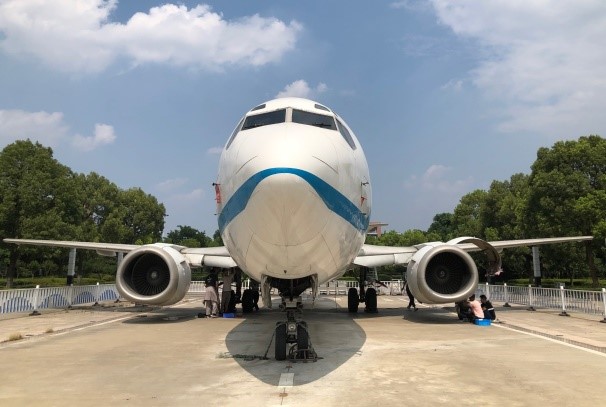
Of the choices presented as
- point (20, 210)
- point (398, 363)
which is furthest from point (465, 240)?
point (20, 210)

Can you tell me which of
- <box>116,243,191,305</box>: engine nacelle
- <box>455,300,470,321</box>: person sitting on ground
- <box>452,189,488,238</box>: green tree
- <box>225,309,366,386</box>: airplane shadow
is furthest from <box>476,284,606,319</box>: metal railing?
<box>452,189,488,238</box>: green tree

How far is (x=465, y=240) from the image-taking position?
13.4 m

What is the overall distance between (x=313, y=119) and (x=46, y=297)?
47.4 feet

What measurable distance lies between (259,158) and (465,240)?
10232 millimetres

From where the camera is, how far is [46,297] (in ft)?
52.8

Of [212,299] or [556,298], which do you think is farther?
[556,298]

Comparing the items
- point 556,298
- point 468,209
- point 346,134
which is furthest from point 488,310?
point 468,209

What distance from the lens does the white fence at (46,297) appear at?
14.7m

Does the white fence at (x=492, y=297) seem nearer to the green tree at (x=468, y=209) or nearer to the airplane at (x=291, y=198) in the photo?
the airplane at (x=291, y=198)

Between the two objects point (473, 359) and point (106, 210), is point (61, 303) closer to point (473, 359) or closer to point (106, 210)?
point (473, 359)

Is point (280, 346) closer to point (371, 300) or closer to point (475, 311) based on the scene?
point (475, 311)

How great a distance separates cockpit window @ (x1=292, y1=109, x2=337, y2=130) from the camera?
5.95 metres

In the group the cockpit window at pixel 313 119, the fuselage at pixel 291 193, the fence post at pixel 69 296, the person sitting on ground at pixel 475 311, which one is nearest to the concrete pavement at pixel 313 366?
the person sitting on ground at pixel 475 311

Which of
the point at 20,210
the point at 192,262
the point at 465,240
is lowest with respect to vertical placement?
the point at 192,262
